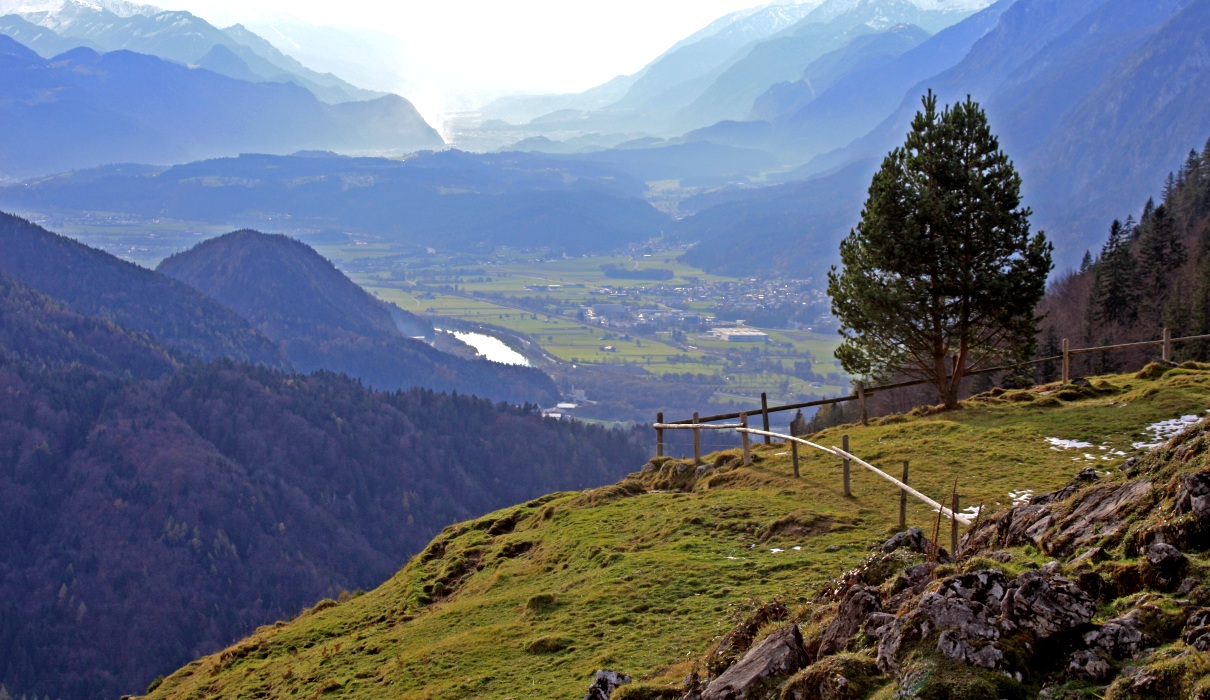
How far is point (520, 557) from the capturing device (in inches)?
768

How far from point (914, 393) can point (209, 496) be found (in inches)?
2502

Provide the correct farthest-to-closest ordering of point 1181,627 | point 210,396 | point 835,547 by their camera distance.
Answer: point 210,396 → point 835,547 → point 1181,627

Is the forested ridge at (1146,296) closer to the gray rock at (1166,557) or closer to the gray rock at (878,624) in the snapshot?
the gray rock at (1166,557)

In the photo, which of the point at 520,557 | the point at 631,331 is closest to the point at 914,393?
the point at 520,557

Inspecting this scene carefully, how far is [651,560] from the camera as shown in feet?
50.7

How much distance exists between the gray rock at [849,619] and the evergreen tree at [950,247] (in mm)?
17530

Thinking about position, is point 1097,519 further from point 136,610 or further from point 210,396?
point 210,396

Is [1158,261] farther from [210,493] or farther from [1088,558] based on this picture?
[210,493]

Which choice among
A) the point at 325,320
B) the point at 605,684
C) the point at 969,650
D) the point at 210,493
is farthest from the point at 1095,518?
the point at 325,320

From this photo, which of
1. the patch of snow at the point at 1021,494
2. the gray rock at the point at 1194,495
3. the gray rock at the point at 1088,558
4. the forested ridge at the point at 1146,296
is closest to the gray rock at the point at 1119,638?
the gray rock at the point at 1088,558

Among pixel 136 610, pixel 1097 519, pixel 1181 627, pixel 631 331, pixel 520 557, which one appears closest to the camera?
pixel 1181 627

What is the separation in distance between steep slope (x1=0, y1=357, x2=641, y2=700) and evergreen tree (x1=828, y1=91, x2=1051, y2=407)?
54.6m

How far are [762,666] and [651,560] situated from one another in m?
7.52

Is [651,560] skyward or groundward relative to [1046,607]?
groundward
